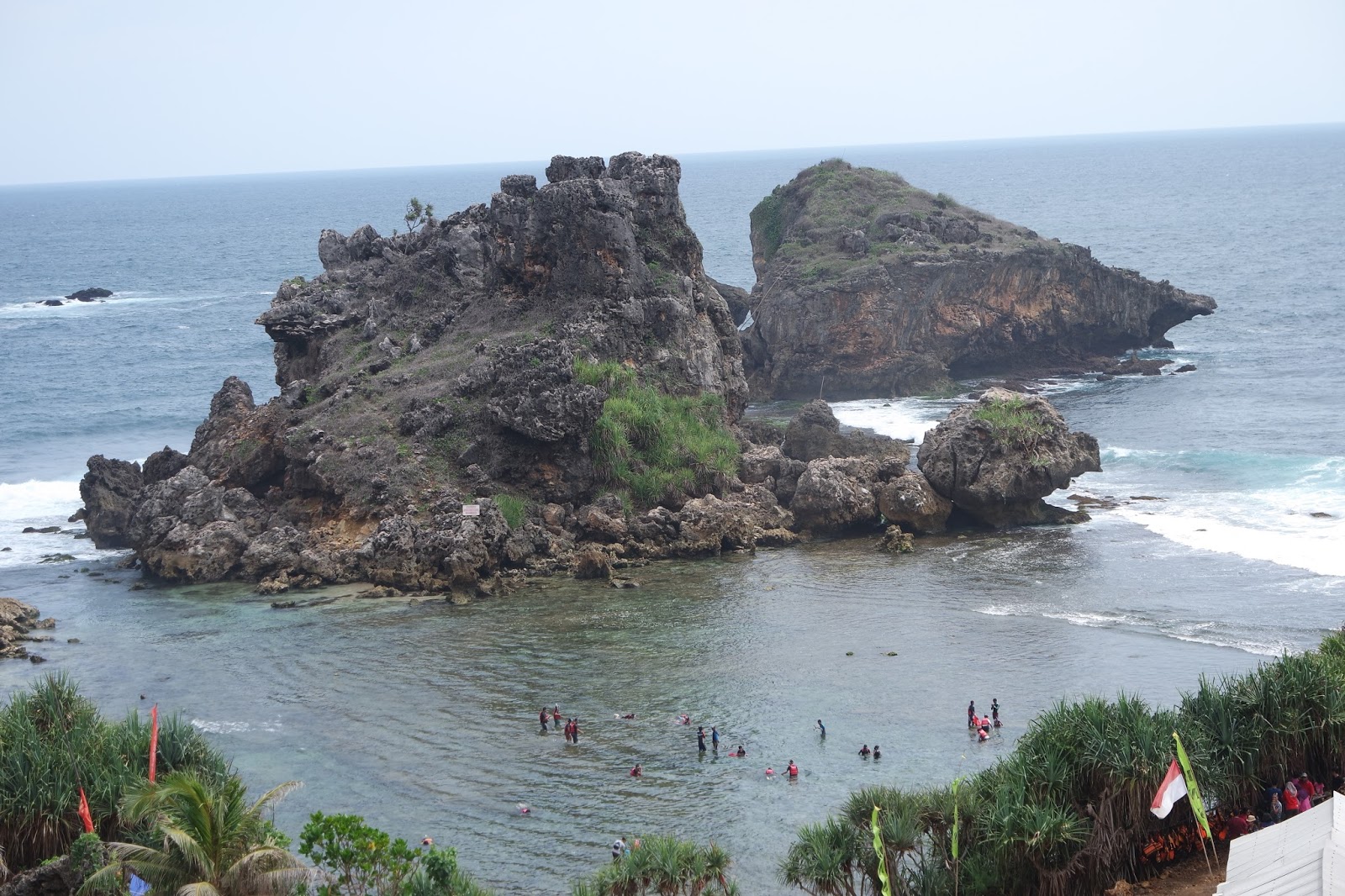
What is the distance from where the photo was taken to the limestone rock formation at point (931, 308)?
320ft

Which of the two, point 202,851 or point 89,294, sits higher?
point 89,294

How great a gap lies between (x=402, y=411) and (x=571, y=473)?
30.4ft

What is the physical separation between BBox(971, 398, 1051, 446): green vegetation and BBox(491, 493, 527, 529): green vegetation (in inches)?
902

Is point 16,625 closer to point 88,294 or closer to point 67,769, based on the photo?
point 67,769

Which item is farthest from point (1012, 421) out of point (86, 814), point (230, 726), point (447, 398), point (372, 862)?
point (86, 814)

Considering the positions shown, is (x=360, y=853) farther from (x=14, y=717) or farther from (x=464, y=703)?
(x=464, y=703)

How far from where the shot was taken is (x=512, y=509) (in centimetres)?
6359

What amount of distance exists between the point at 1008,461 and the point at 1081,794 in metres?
36.5

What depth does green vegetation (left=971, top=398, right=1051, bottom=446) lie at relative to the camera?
65188 millimetres

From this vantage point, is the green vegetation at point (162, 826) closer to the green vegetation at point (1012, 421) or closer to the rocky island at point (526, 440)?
the rocky island at point (526, 440)

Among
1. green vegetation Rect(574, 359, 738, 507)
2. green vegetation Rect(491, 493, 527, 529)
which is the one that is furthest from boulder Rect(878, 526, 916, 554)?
green vegetation Rect(491, 493, 527, 529)

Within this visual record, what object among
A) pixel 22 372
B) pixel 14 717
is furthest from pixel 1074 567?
pixel 22 372

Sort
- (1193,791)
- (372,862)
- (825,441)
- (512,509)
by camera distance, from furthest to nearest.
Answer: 1. (825,441)
2. (512,509)
3. (1193,791)
4. (372,862)

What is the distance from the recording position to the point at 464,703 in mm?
46938
